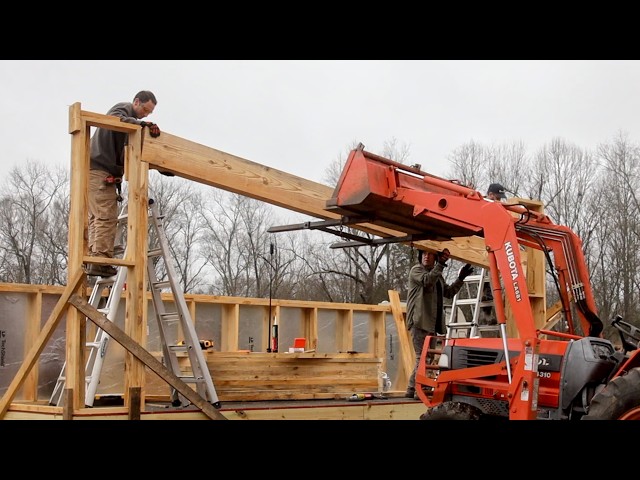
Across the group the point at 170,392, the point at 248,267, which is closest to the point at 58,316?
the point at 170,392

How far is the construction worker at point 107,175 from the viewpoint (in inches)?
292

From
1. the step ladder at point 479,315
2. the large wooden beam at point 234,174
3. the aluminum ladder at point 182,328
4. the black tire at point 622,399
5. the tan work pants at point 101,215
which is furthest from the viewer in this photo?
the step ladder at point 479,315

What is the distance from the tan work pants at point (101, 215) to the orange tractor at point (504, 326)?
87.8 inches

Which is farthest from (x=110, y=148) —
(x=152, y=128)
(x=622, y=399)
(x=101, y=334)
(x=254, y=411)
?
(x=622, y=399)

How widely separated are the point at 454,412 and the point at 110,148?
4264 mm

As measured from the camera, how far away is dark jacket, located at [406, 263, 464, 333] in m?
9.41

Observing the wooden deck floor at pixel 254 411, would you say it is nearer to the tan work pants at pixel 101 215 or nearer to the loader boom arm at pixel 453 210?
the tan work pants at pixel 101 215

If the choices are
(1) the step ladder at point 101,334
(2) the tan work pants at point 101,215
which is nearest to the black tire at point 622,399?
(1) the step ladder at point 101,334

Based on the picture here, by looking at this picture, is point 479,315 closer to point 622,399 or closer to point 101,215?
point 622,399

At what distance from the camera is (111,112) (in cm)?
739

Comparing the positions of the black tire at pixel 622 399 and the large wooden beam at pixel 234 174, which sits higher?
the large wooden beam at pixel 234 174

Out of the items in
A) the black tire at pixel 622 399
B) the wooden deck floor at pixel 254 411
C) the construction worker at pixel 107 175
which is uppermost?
the construction worker at pixel 107 175

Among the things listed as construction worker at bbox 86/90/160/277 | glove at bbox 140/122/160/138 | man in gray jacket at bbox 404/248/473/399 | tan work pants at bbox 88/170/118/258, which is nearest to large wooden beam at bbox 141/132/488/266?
glove at bbox 140/122/160/138
